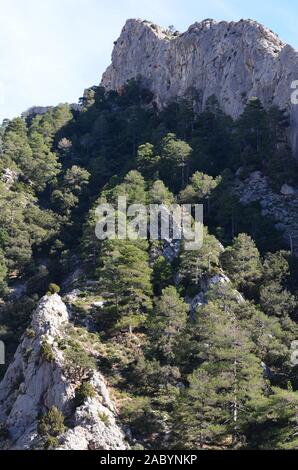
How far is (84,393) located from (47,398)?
2.87 metres

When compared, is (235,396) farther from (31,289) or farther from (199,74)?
(199,74)

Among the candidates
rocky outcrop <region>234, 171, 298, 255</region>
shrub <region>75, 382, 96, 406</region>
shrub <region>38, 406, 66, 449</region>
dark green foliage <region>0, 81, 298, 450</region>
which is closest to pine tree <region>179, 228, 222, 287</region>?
dark green foliage <region>0, 81, 298, 450</region>

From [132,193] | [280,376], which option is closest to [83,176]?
[132,193]

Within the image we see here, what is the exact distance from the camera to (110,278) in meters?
55.4

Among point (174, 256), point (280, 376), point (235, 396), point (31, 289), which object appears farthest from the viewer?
point (31, 289)

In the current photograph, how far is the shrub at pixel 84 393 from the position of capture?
41875mm

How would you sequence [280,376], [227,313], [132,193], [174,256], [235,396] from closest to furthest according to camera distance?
[235,396] < [280,376] < [227,313] < [174,256] < [132,193]

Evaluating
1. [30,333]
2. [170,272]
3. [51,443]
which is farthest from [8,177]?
[51,443]

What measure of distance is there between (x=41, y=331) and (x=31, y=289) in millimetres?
20245

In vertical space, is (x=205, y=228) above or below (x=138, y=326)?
above

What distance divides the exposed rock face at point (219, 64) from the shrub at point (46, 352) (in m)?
45.3

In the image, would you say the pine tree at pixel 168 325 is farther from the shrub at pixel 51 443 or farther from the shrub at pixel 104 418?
the shrub at pixel 51 443

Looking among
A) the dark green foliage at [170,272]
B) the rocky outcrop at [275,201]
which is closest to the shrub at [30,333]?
the dark green foliage at [170,272]

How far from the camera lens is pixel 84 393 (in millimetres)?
41969
